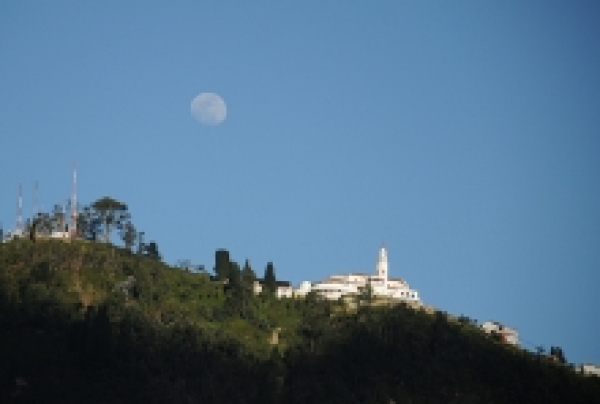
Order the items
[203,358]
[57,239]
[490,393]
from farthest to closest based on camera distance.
Result: [57,239] < [490,393] < [203,358]

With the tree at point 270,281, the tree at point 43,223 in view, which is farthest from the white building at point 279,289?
the tree at point 43,223

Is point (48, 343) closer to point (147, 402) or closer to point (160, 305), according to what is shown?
point (147, 402)

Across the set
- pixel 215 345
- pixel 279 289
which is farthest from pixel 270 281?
pixel 215 345

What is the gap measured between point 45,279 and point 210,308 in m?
20.9

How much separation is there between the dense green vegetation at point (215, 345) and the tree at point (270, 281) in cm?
31

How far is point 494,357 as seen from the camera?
507ft

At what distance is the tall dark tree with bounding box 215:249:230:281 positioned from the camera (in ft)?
553

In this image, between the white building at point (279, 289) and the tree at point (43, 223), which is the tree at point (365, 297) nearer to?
the white building at point (279, 289)

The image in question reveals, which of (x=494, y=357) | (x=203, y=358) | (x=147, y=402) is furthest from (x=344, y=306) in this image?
(x=147, y=402)

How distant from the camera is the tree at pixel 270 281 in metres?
168

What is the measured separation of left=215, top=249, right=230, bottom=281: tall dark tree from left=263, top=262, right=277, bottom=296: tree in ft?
17.2

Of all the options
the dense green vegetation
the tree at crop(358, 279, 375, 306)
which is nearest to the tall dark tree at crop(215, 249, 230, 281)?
the dense green vegetation

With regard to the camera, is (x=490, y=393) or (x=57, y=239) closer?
(x=490, y=393)

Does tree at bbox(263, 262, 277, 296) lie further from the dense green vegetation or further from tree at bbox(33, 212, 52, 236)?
tree at bbox(33, 212, 52, 236)
